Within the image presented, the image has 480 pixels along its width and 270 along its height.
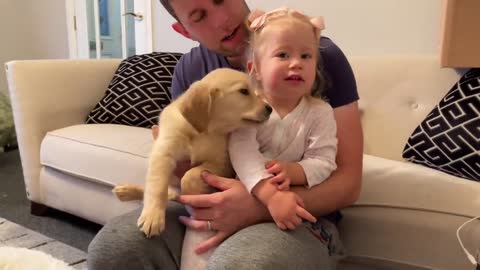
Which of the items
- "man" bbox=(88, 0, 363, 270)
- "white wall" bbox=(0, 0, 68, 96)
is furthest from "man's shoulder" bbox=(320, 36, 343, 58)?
"white wall" bbox=(0, 0, 68, 96)

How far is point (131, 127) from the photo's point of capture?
6.52 feet

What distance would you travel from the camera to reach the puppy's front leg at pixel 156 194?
2.96ft

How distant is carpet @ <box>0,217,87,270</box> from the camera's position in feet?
5.38

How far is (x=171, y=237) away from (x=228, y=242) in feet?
0.56

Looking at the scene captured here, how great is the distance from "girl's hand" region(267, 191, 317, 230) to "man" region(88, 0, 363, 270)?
2 cm

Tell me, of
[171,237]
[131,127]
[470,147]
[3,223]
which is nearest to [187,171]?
[171,237]

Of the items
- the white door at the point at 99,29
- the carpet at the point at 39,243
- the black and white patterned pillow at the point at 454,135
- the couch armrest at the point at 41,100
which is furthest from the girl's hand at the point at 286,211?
the white door at the point at 99,29

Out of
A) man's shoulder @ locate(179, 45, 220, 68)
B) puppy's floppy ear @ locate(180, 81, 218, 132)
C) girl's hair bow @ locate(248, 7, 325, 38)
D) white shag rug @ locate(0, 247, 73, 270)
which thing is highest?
girl's hair bow @ locate(248, 7, 325, 38)

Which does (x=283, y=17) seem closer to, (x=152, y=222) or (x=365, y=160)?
(x=152, y=222)

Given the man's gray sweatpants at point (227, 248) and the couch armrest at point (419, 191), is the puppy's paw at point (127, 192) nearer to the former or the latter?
the man's gray sweatpants at point (227, 248)

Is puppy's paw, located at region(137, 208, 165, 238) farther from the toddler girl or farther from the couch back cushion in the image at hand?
the couch back cushion

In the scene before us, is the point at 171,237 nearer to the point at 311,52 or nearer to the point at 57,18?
the point at 311,52

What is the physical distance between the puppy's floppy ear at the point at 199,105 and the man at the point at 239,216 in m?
0.11

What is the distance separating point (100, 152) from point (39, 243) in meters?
0.43
